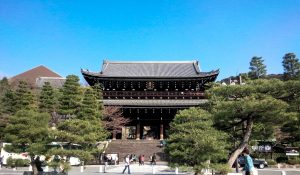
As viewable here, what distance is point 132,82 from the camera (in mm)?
45656

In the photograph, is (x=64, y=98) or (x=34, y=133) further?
(x=64, y=98)

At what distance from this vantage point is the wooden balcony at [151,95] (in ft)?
148

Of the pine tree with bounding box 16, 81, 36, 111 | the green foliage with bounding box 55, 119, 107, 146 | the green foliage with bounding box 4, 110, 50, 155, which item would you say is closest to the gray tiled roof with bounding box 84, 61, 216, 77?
the pine tree with bounding box 16, 81, 36, 111

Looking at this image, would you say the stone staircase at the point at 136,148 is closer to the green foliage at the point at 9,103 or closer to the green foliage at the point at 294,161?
the green foliage at the point at 9,103

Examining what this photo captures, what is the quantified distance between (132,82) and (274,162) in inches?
860

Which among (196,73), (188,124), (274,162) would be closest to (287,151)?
(274,162)

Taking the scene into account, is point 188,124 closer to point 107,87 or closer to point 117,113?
point 117,113

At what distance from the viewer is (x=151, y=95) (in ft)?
148

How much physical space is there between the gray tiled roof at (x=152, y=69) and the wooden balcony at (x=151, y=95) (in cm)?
349

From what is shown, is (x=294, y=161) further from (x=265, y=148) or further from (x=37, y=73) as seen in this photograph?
(x=37, y=73)

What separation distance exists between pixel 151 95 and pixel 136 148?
8.19m

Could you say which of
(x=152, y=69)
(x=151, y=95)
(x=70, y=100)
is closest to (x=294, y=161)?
(x=151, y=95)

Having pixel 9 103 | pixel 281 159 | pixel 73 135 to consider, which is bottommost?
pixel 281 159

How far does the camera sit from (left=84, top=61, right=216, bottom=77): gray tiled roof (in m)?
49.2
